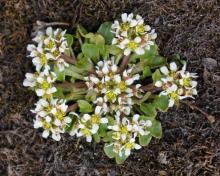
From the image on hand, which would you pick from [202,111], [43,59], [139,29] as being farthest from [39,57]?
[202,111]

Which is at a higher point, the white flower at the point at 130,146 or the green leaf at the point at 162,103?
the green leaf at the point at 162,103

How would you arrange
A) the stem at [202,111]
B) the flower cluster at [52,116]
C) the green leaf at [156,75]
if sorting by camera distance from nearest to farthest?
1. the flower cluster at [52,116]
2. the green leaf at [156,75]
3. the stem at [202,111]

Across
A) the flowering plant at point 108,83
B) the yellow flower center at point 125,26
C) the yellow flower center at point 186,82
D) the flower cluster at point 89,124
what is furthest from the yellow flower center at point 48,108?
the yellow flower center at point 186,82

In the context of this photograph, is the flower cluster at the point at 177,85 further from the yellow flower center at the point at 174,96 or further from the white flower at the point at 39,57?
the white flower at the point at 39,57

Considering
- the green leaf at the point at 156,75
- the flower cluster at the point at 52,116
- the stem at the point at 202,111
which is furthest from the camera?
the stem at the point at 202,111

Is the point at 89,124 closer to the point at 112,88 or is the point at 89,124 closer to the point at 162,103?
the point at 112,88

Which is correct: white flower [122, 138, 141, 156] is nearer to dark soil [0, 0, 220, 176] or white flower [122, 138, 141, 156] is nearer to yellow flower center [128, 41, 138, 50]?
dark soil [0, 0, 220, 176]

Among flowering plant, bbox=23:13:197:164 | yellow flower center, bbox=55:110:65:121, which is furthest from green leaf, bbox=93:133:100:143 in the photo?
yellow flower center, bbox=55:110:65:121
